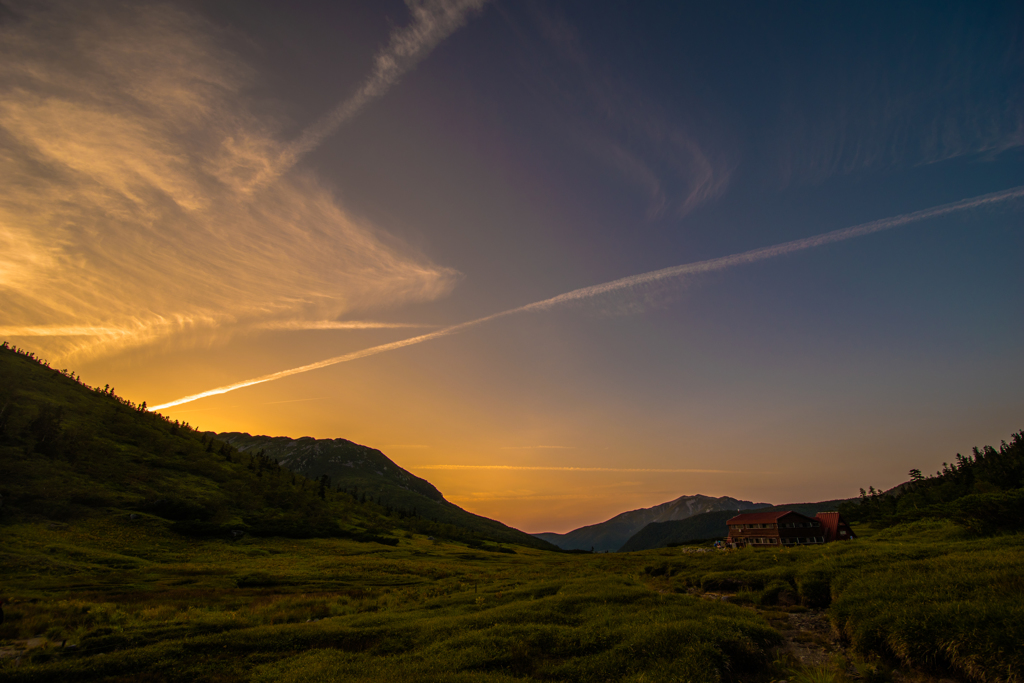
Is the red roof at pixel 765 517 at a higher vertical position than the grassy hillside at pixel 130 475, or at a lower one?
lower

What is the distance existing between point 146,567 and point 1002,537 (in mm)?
86178

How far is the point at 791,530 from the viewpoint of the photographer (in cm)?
9238

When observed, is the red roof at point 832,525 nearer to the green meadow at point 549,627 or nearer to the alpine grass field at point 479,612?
the alpine grass field at point 479,612

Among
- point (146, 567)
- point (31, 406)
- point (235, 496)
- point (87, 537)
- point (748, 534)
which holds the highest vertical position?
point (31, 406)

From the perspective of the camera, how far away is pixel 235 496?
110 metres

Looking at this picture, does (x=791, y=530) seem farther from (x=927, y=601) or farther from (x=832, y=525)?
(x=927, y=601)

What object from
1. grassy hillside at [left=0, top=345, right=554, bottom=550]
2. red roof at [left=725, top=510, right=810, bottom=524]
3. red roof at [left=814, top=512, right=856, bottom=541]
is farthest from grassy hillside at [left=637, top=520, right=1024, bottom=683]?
grassy hillside at [left=0, top=345, right=554, bottom=550]

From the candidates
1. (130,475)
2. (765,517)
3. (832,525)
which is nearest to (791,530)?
(765,517)

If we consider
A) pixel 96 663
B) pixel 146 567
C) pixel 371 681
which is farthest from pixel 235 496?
pixel 371 681

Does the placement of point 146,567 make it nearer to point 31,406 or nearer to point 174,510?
point 174,510

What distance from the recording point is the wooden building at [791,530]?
296ft

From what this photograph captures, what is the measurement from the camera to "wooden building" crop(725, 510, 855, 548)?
296ft

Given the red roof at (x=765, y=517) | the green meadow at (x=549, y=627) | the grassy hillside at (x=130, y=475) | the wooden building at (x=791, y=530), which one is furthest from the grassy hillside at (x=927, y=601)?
the grassy hillside at (x=130, y=475)

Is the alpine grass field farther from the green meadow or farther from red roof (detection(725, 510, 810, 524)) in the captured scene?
red roof (detection(725, 510, 810, 524))
